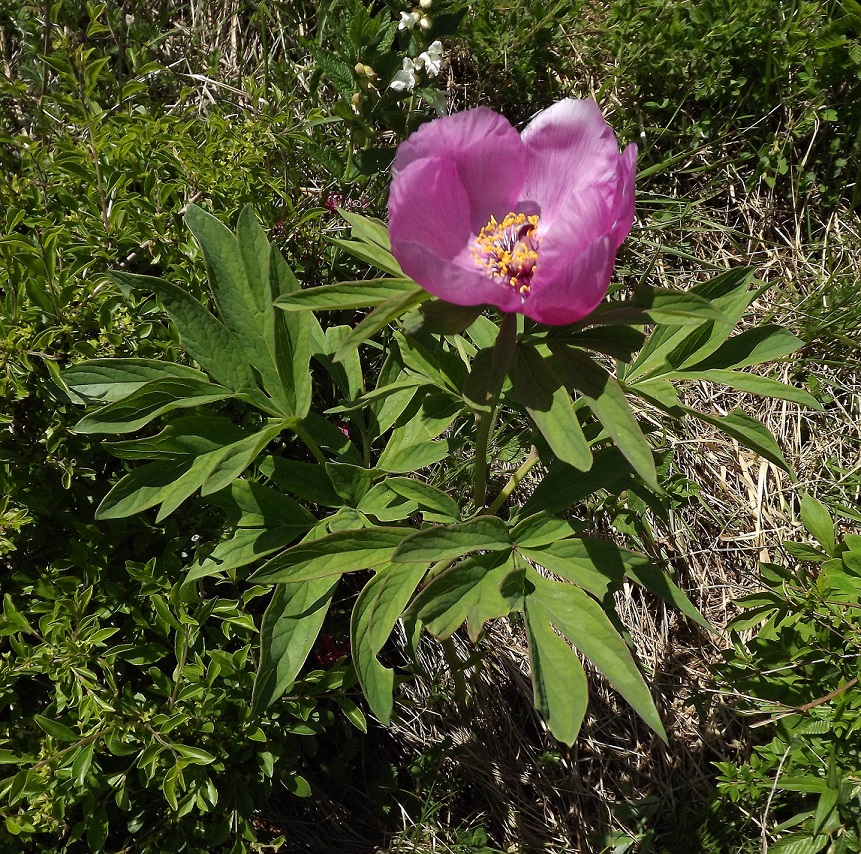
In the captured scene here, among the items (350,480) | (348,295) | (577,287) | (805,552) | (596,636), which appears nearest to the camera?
(577,287)

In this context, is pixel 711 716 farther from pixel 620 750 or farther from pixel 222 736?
pixel 222 736

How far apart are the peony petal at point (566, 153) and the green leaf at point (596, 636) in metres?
0.62

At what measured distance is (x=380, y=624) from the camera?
4.56ft

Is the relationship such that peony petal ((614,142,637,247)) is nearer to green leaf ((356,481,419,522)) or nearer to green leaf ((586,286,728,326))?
green leaf ((586,286,728,326))

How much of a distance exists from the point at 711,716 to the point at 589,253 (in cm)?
152

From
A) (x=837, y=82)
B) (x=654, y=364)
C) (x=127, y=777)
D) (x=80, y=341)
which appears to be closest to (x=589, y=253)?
(x=654, y=364)

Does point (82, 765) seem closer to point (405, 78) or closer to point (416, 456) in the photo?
point (416, 456)

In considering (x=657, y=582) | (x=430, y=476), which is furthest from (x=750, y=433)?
(x=430, y=476)

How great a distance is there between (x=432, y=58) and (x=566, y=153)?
3.36ft

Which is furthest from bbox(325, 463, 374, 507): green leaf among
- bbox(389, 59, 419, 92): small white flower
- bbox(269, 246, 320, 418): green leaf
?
bbox(389, 59, 419, 92): small white flower

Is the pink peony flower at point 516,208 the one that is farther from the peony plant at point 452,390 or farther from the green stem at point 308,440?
the green stem at point 308,440

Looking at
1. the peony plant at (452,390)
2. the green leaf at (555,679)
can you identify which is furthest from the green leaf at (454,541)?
the green leaf at (555,679)

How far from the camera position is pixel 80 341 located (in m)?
1.62

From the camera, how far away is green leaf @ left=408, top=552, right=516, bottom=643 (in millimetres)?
1250
